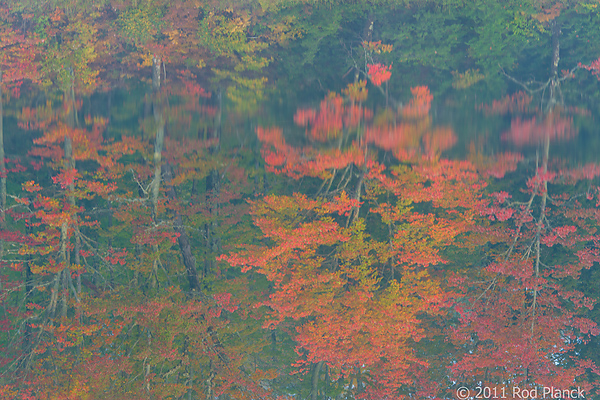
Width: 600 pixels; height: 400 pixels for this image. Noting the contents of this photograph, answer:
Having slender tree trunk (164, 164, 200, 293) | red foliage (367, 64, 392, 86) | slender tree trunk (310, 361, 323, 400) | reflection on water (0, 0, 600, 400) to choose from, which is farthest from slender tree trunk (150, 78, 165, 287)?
red foliage (367, 64, 392, 86)

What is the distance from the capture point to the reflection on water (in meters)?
12.5

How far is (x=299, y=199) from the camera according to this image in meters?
A: 12.8

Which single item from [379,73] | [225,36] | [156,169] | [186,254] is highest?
[225,36]

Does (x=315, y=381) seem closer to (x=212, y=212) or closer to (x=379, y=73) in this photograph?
(x=212, y=212)

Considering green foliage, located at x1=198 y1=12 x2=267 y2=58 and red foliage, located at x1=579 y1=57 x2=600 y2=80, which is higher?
green foliage, located at x1=198 y1=12 x2=267 y2=58

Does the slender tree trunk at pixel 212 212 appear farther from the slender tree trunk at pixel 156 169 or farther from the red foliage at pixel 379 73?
the red foliage at pixel 379 73

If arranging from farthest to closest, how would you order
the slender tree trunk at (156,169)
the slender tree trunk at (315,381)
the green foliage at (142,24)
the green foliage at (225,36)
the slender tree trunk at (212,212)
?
1. the green foliage at (225,36)
2. the green foliage at (142,24)
3. the slender tree trunk at (315,381)
4. the slender tree trunk at (212,212)
5. the slender tree trunk at (156,169)

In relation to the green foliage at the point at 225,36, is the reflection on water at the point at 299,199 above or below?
below

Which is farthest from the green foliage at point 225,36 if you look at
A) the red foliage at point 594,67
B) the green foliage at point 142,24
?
the red foliage at point 594,67

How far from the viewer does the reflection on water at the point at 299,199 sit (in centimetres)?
1246

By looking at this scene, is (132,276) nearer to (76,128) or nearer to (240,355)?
(240,355)

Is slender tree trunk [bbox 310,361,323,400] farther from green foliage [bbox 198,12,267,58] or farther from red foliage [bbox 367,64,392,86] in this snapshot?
green foliage [bbox 198,12,267,58]

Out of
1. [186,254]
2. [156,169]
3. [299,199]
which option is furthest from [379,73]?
[186,254]

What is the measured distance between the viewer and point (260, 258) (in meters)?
12.0
